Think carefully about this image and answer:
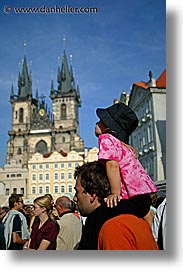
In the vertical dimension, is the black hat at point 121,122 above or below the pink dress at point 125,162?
above

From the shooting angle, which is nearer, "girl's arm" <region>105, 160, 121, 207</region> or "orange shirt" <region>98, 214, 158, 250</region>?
"orange shirt" <region>98, 214, 158, 250</region>

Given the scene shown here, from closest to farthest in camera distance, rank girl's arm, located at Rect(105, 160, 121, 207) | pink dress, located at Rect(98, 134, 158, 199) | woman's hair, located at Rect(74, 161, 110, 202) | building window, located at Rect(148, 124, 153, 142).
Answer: woman's hair, located at Rect(74, 161, 110, 202)
girl's arm, located at Rect(105, 160, 121, 207)
pink dress, located at Rect(98, 134, 158, 199)
building window, located at Rect(148, 124, 153, 142)

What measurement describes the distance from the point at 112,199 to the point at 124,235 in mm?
281

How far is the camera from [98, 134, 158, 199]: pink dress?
52.9 inches

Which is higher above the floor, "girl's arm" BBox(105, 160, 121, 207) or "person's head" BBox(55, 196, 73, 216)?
"girl's arm" BBox(105, 160, 121, 207)

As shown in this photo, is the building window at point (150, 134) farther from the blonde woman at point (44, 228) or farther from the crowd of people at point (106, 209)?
the blonde woman at point (44, 228)

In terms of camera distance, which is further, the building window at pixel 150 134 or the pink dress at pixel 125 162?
the building window at pixel 150 134

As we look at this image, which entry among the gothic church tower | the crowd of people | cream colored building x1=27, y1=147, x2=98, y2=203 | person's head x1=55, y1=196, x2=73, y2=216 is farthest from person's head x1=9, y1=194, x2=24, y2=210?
the gothic church tower

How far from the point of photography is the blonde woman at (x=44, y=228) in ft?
6.00

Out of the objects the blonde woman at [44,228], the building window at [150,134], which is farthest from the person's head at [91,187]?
the building window at [150,134]

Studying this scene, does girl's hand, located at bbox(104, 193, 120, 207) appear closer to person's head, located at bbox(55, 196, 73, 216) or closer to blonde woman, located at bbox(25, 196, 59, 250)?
blonde woman, located at bbox(25, 196, 59, 250)

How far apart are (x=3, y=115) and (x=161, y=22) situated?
1007 mm
